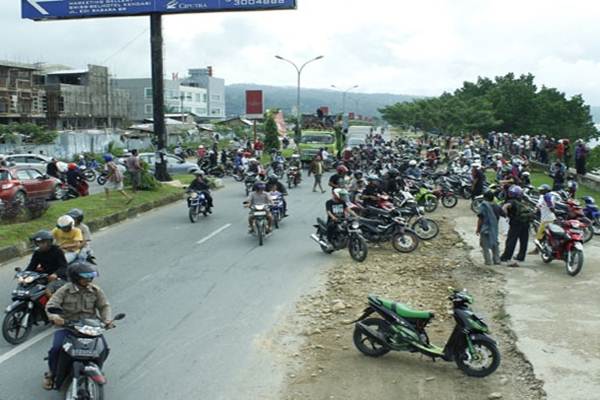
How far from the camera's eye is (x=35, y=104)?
185ft

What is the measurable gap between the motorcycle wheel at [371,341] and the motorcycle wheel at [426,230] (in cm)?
756

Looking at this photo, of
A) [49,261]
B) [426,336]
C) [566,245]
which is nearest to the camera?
[426,336]

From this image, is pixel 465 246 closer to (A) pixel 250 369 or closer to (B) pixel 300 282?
(B) pixel 300 282

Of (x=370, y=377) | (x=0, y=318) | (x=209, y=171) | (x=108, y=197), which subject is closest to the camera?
(x=370, y=377)

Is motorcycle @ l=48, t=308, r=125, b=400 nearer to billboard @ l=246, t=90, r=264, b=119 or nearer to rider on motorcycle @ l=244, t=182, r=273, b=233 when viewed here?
rider on motorcycle @ l=244, t=182, r=273, b=233

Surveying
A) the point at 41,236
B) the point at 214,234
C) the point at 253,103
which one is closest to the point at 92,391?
the point at 41,236

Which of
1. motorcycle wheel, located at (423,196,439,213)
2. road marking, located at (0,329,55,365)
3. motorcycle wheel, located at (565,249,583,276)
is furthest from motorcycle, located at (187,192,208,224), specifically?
motorcycle wheel, located at (565,249,583,276)

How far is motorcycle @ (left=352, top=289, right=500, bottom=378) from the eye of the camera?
6812 millimetres

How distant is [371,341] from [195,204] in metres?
10.9

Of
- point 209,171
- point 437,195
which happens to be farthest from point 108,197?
point 209,171

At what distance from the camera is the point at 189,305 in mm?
9391

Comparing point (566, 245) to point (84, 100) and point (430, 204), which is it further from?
point (84, 100)

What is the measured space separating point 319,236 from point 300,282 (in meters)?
2.79

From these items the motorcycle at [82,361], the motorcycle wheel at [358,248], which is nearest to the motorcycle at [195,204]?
the motorcycle wheel at [358,248]
